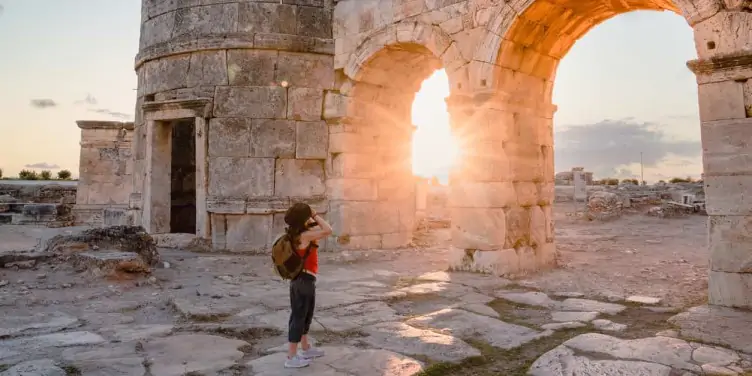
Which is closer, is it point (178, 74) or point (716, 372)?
point (716, 372)

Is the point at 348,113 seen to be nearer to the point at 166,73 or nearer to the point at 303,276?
the point at 166,73

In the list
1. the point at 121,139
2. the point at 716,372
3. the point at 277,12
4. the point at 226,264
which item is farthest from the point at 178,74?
the point at 716,372

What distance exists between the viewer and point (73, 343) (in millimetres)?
3469

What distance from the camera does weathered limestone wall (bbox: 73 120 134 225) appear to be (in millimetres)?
13836

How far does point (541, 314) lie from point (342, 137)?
5043mm

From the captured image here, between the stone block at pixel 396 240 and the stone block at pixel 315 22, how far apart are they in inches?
143

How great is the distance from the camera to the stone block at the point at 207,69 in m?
8.66

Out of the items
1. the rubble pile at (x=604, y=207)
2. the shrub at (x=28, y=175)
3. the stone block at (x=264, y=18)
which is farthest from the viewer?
the shrub at (x=28, y=175)

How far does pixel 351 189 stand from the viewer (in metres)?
8.71

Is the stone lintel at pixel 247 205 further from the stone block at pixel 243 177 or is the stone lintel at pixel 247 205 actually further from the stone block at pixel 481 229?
the stone block at pixel 481 229

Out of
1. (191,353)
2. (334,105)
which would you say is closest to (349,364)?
(191,353)

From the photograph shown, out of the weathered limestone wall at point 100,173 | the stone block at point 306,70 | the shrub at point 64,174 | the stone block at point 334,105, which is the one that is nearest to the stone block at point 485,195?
the stone block at point 334,105

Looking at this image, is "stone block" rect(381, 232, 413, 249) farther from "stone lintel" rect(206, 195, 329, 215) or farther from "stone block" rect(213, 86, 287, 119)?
"stone block" rect(213, 86, 287, 119)

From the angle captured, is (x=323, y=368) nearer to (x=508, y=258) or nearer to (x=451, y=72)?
(x=508, y=258)
